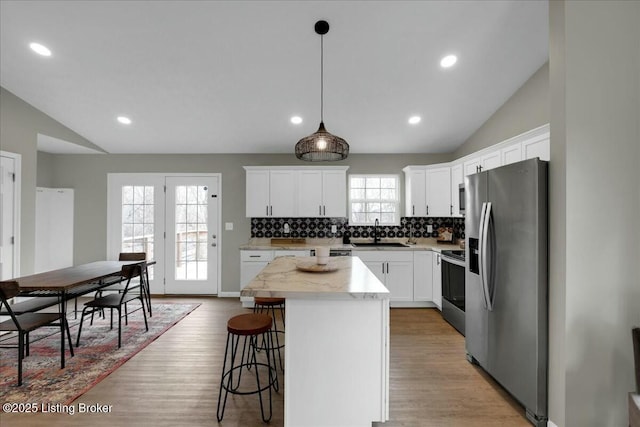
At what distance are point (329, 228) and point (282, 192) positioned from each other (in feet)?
3.24

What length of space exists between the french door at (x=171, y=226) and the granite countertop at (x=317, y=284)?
2873mm

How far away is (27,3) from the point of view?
2.26m

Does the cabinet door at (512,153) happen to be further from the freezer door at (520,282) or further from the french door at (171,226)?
the french door at (171,226)

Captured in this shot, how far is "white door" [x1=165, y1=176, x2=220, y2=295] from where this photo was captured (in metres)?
4.80

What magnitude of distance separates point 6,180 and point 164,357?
2.94 m

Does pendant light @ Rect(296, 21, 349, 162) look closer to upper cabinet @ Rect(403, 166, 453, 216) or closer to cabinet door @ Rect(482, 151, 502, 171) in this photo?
cabinet door @ Rect(482, 151, 502, 171)

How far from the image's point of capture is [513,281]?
2045 millimetres

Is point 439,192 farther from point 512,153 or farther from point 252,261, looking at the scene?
point 252,261

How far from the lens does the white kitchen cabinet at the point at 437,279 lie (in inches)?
154

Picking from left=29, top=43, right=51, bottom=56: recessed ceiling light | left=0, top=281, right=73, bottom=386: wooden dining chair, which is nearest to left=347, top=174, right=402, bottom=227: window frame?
left=0, top=281, right=73, bottom=386: wooden dining chair

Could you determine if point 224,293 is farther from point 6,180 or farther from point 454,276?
point 454,276

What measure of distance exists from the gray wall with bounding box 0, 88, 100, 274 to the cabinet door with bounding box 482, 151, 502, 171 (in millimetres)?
5550

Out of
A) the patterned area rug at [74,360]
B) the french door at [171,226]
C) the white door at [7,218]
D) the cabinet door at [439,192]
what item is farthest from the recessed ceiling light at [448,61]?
the white door at [7,218]

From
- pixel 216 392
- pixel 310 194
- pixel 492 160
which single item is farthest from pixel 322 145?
pixel 310 194
